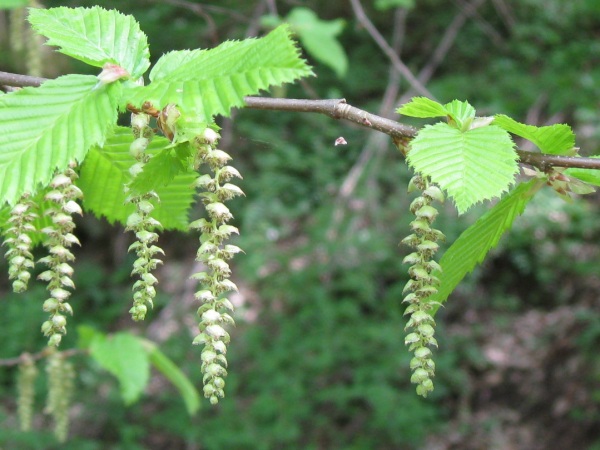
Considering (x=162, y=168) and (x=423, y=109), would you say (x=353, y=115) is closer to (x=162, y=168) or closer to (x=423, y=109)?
(x=423, y=109)

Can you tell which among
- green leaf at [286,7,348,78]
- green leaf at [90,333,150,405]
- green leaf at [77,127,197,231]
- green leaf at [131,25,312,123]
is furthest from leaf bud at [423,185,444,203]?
green leaf at [286,7,348,78]

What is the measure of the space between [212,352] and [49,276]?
275 millimetres

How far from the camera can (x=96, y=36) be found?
1143 mm

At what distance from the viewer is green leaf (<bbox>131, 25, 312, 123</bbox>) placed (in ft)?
2.89

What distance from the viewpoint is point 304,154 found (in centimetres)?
619

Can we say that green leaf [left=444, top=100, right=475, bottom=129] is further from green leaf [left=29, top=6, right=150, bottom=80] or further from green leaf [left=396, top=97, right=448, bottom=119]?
green leaf [left=29, top=6, right=150, bottom=80]

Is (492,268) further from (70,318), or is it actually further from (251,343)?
(70,318)

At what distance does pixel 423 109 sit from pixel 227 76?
35 cm

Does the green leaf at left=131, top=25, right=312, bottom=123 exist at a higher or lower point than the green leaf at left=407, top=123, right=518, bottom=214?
higher

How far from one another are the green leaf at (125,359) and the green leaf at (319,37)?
1.92 metres

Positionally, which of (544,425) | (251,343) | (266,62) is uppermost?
(266,62)

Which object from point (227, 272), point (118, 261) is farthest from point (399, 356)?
point (227, 272)

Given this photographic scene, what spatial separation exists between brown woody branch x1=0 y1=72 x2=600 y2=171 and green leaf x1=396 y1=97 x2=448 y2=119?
0.07 metres

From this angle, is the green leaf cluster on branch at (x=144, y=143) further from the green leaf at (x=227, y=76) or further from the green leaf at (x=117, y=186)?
the green leaf at (x=117, y=186)
